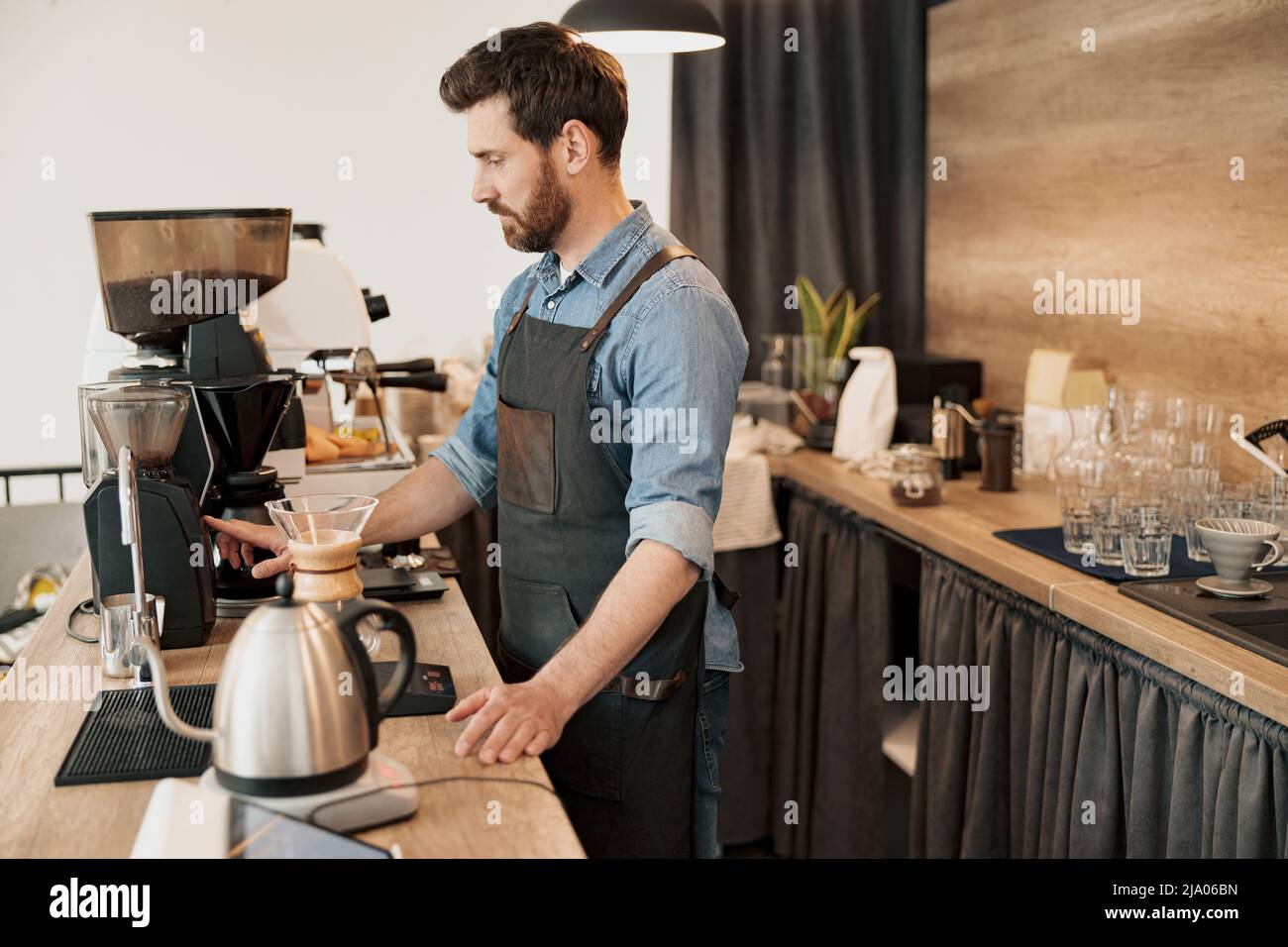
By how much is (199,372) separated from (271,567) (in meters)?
0.44

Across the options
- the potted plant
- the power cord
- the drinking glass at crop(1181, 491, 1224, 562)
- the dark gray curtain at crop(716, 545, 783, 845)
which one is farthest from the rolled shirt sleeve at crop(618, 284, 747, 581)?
the potted plant

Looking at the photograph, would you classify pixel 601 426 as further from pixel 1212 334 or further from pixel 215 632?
pixel 1212 334

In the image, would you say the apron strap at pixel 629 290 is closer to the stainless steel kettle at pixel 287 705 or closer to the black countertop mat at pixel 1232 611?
the stainless steel kettle at pixel 287 705

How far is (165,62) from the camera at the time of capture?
148 inches

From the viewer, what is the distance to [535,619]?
194 centimetres

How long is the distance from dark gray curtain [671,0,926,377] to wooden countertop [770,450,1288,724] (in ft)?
2.40

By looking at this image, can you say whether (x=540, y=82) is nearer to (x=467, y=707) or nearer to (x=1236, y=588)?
(x=467, y=707)

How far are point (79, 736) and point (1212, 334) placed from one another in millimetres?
2242

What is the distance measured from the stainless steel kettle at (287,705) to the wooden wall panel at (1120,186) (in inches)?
78.1

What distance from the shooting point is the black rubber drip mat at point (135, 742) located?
4.60 feet

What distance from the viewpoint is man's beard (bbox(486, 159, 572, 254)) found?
1.87m

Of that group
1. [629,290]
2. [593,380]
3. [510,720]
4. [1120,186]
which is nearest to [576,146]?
[629,290]

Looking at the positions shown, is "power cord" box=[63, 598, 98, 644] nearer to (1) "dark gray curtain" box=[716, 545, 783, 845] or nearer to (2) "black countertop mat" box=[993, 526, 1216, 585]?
(2) "black countertop mat" box=[993, 526, 1216, 585]

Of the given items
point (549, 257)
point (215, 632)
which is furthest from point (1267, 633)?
point (215, 632)
